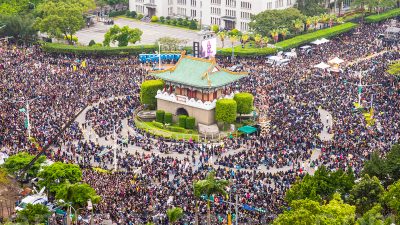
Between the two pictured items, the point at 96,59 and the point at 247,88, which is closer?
the point at 247,88

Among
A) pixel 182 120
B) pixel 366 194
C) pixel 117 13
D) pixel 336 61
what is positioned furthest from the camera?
pixel 117 13

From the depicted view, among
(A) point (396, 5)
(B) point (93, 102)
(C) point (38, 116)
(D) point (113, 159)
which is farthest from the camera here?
(A) point (396, 5)

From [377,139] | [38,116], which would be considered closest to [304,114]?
[377,139]

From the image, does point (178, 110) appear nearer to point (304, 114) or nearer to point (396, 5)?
point (304, 114)

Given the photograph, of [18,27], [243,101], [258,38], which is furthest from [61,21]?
[243,101]

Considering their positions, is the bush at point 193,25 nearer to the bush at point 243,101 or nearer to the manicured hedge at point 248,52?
the manicured hedge at point 248,52

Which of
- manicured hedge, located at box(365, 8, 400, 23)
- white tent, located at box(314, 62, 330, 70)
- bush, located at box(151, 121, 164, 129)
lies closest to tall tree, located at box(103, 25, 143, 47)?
white tent, located at box(314, 62, 330, 70)

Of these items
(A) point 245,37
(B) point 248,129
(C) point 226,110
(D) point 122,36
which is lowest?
(B) point 248,129

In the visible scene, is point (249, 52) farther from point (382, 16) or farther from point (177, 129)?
point (382, 16)
